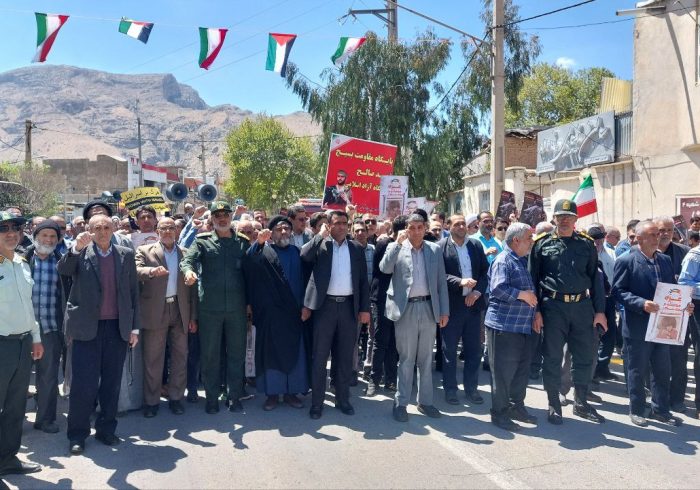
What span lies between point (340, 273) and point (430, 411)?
5.34 feet

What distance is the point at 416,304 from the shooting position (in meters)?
5.63

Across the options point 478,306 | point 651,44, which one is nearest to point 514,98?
point 651,44

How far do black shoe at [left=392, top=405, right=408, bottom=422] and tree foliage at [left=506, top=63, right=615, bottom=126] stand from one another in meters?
34.4

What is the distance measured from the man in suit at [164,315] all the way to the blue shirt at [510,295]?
3046 mm

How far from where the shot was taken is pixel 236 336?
5828 mm

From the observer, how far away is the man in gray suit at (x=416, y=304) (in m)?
A: 5.61

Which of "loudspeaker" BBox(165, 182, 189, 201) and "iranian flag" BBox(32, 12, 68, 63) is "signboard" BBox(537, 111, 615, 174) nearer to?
"loudspeaker" BBox(165, 182, 189, 201)

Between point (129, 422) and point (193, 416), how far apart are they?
23.2 inches

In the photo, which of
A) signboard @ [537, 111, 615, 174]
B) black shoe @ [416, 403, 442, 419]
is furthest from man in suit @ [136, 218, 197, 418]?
signboard @ [537, 111, 615, 174]

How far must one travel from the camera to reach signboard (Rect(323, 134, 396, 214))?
32.1 ft

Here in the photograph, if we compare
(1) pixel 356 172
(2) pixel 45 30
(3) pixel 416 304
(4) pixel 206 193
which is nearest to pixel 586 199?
(1) pixel 356 172

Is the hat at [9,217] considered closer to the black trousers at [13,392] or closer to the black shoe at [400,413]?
the black trousers at [13,392]

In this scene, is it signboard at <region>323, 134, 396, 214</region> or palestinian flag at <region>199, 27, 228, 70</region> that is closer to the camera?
signboard at <region>323, 134, 396, 214</region>

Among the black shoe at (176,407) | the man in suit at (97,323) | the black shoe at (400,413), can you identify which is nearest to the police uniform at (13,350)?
the man in suit at (97,323)
